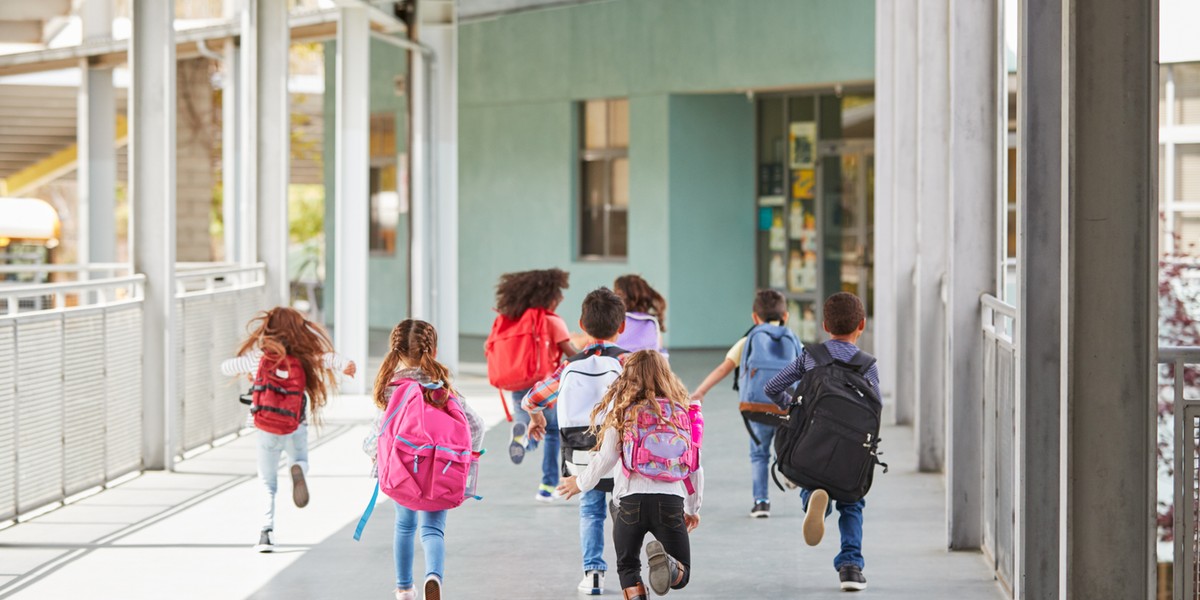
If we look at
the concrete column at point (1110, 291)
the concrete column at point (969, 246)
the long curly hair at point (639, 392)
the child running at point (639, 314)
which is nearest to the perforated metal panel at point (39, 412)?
the child running at point (639, 314)

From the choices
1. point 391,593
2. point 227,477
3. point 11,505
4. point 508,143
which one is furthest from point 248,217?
point 508,143

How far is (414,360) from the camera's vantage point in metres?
6.20

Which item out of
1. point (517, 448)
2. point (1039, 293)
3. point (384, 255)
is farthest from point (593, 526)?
point (384, 255)

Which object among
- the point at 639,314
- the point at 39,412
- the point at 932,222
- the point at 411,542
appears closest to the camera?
the point at 411,542

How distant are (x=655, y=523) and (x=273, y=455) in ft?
8.46

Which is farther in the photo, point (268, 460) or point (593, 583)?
point (268, 460)

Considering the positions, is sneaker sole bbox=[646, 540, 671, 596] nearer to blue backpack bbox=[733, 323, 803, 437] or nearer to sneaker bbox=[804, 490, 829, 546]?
sneaker bbox=[804, 490, 829, 546]

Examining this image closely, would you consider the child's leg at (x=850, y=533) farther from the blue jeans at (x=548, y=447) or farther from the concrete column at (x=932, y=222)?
the concrete column at (x=932, y=222)

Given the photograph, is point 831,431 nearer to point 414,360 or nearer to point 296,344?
point 414,360

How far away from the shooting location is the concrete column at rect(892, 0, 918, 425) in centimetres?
1280

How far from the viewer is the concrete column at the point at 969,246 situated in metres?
7.73

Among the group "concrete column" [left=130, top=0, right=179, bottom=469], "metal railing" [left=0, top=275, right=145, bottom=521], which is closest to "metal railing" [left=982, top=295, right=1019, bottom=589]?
"metal railing" [left=0, top=275, right=145, bottom=521]

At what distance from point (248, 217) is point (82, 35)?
6204 millimetres

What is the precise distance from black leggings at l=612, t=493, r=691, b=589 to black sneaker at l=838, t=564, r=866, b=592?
1.13 metres
